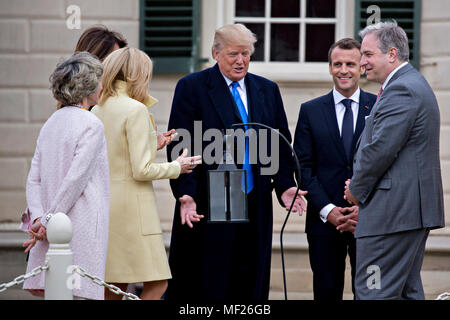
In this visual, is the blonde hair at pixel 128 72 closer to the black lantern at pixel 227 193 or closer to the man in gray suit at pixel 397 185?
the black lantern at pixel 227 193

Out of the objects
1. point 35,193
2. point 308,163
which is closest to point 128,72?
point 35,193

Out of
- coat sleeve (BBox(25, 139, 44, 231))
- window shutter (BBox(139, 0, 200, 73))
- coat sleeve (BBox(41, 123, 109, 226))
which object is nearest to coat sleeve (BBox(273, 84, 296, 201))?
coat sleeve (BBox(41, 123, 109, 226))

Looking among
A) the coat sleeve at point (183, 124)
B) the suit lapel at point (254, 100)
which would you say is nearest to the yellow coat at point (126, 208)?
the coat sleeve at point (183, 124)

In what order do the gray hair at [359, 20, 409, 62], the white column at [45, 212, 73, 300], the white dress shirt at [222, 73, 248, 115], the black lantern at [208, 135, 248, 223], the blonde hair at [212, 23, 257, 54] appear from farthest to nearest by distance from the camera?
the white dress shirt at [222, 73, 248, 115] < the blonde hair at [212, 23, 257, 54] < the gray hair at [359, 20, 409, 62] < the black lantern at [208, 135, 248, 223] < the white column at [45, 212, 73, 300]

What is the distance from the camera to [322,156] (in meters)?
5.21

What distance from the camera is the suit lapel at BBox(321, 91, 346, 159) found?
17.0 ft

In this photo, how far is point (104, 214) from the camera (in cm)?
434

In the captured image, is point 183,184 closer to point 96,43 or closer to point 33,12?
point 96,43

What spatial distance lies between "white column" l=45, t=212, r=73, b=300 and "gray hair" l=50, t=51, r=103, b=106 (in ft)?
2.44

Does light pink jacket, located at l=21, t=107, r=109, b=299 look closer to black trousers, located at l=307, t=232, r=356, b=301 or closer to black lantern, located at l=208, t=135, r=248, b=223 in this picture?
black lantern, located at l=208, t=135, r=248, b=223

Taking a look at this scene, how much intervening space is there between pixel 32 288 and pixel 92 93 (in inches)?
39.1

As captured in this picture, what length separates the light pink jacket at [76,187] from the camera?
423cm

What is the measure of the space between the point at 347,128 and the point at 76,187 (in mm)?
1779

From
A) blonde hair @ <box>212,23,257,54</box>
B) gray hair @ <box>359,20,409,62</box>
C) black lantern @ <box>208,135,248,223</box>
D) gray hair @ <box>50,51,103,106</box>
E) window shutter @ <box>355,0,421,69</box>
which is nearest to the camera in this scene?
gray hair @ <box>50,51,103,106</box>
